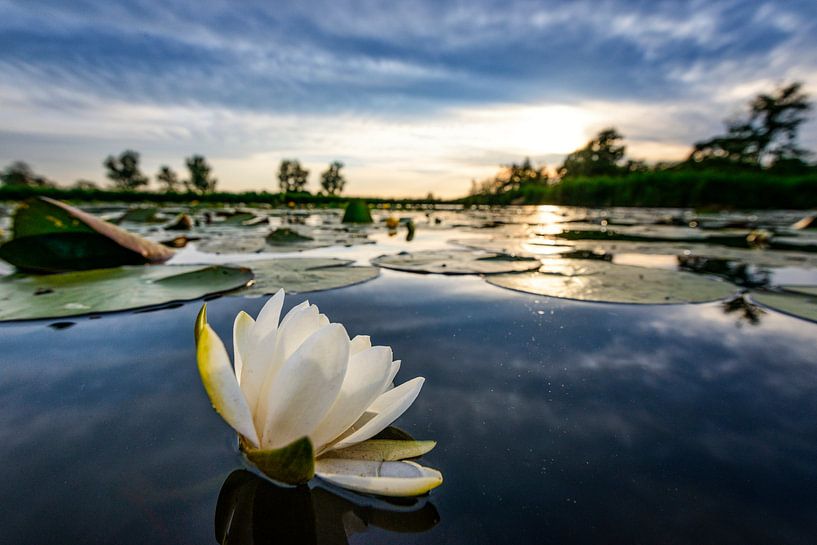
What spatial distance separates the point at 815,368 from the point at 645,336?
1.12 feet

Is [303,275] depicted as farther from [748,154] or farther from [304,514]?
[748,154]

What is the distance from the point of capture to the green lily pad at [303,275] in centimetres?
149

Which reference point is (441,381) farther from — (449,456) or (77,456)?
(77,456)

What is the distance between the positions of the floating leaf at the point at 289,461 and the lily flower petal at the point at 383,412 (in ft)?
0.23

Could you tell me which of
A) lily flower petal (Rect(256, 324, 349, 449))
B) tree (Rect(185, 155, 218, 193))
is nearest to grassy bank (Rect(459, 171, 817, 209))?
lily flower petal (Rect(256, 324, 349, 449))

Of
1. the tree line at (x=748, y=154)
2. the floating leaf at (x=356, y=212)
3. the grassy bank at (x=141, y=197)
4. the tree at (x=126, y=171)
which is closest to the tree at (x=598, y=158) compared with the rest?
the tree line at (x=748, y=154)

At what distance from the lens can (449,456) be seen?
55 cm

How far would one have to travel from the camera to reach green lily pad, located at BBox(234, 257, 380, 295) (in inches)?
58.6

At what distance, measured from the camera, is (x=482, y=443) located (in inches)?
22.9

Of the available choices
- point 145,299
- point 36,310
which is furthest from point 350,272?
point 36,310

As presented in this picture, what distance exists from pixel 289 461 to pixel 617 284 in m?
1.65

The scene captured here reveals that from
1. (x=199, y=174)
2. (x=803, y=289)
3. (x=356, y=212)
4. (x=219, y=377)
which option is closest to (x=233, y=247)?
(x=219, y=377)

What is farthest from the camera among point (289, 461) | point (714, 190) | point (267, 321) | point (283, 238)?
point (714, 190)

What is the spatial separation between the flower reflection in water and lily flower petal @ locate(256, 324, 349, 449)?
3.0 inches
